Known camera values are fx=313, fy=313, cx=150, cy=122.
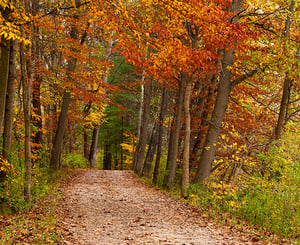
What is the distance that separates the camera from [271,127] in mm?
13922

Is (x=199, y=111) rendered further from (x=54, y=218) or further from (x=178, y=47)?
(x=54, y=218)

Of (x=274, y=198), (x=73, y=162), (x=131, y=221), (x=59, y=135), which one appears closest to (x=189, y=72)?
(x=274, y=198)

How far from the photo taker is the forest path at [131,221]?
6055 millimetres

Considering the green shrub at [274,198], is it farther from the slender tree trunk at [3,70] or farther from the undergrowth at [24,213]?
the slender tree trunk at [3,70]

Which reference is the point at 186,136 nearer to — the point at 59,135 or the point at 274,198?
the point at 274,198

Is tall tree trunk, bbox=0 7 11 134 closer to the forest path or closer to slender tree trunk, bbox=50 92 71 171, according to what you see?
the forest path

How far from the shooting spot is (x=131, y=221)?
7.70 m

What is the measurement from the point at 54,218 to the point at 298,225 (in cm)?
519

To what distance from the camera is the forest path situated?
19.9 feet

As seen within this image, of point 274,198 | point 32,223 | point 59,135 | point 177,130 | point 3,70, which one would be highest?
point 3,70

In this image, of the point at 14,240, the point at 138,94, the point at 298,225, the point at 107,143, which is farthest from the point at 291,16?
the point at 107,143

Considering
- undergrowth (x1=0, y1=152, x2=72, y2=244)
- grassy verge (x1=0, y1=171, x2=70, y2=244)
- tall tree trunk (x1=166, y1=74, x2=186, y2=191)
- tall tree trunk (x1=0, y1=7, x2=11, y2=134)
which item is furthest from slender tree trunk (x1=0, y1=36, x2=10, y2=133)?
tall tree trunk (x1=166, y1=74, x2=186, y2=191)

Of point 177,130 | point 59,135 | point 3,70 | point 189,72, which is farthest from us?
point 59,135

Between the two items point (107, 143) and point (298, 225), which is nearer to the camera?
point (298, 225)
